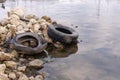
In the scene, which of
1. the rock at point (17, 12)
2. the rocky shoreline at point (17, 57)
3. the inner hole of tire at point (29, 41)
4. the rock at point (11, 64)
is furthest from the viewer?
the rock at point (17, 12)

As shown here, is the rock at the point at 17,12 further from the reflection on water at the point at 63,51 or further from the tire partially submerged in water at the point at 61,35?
the reflection on water at the point at 63,51

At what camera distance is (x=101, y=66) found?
1197 cm

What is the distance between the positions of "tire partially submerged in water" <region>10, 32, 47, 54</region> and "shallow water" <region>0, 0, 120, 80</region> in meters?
0.71

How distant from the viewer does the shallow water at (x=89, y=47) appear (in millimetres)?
11297

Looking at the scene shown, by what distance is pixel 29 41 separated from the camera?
14.5 metres

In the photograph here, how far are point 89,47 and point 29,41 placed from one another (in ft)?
9.70

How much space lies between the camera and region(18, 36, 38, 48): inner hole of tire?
14266mm

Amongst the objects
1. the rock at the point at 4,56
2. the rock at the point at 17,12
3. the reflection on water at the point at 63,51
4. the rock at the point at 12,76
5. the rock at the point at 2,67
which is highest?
the rock at the point at 17,12

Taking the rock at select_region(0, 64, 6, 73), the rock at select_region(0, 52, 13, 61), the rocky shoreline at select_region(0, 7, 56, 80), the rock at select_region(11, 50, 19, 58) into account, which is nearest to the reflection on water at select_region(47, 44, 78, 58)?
the rocky shoreline at select_region(0, 7, 56, 80)

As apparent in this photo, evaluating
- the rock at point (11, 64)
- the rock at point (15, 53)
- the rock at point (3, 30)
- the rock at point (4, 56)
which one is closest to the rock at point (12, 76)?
the rock at point (11, 64)

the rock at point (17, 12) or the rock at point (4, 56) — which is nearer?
the rock at point (4, 56)

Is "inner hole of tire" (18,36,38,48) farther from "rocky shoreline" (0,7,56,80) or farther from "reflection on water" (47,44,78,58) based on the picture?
"reflection on water" (47,44,78,58)

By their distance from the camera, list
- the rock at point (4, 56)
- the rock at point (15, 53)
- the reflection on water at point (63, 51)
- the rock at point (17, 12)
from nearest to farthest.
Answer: the rock at point (4, 56) < the rock at point (15, 53) < the reflection on water at point (63, 51) < the rock at point (17, 12)

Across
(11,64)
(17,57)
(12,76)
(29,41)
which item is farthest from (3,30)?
(12,76)
